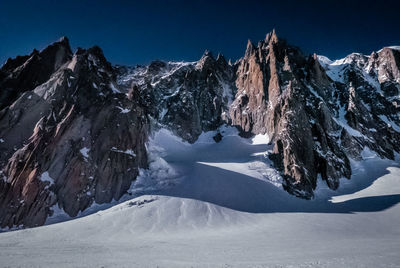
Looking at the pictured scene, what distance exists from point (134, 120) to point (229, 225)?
20473 mm

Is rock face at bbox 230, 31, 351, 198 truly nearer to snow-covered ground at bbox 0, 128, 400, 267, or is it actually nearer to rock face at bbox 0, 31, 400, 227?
rock face at bbox 0, 31, 400, 227

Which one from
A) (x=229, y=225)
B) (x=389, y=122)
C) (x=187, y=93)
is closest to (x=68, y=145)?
(x=229, y=225)

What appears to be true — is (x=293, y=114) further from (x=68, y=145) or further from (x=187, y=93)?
(x=68, y=145)

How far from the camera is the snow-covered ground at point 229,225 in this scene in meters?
10.0

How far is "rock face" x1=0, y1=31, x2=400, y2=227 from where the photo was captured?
73.8 ft

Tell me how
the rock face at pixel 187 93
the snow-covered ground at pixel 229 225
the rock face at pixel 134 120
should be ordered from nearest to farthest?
1. the snow-covered ground at pixel 229 225
2. the rock face at pixel 134 120
3. the rock face at pixel 187 93

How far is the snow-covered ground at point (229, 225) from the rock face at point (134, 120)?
138 inches

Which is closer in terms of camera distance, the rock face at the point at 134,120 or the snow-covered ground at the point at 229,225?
the snow-covered ground at the point at 229,225

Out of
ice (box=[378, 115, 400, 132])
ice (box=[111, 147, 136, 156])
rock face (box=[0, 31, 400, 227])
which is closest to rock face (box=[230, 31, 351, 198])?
rock face (box=[0, 31, 400, 227])

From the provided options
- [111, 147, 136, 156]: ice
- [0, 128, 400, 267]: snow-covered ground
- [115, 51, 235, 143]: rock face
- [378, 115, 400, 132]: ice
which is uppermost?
[115, 51, 235, 143]: rock face

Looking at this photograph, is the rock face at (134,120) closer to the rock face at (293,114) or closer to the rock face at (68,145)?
the rock face at (68,145)

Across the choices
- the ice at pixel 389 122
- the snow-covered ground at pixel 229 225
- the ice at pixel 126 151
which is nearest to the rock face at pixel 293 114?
the snow-covered ground at pixel 229 225

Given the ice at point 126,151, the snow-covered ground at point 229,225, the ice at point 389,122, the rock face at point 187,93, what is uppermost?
the rock face at point 187,93

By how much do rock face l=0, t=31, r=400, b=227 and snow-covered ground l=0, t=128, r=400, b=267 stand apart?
11.5 ft
